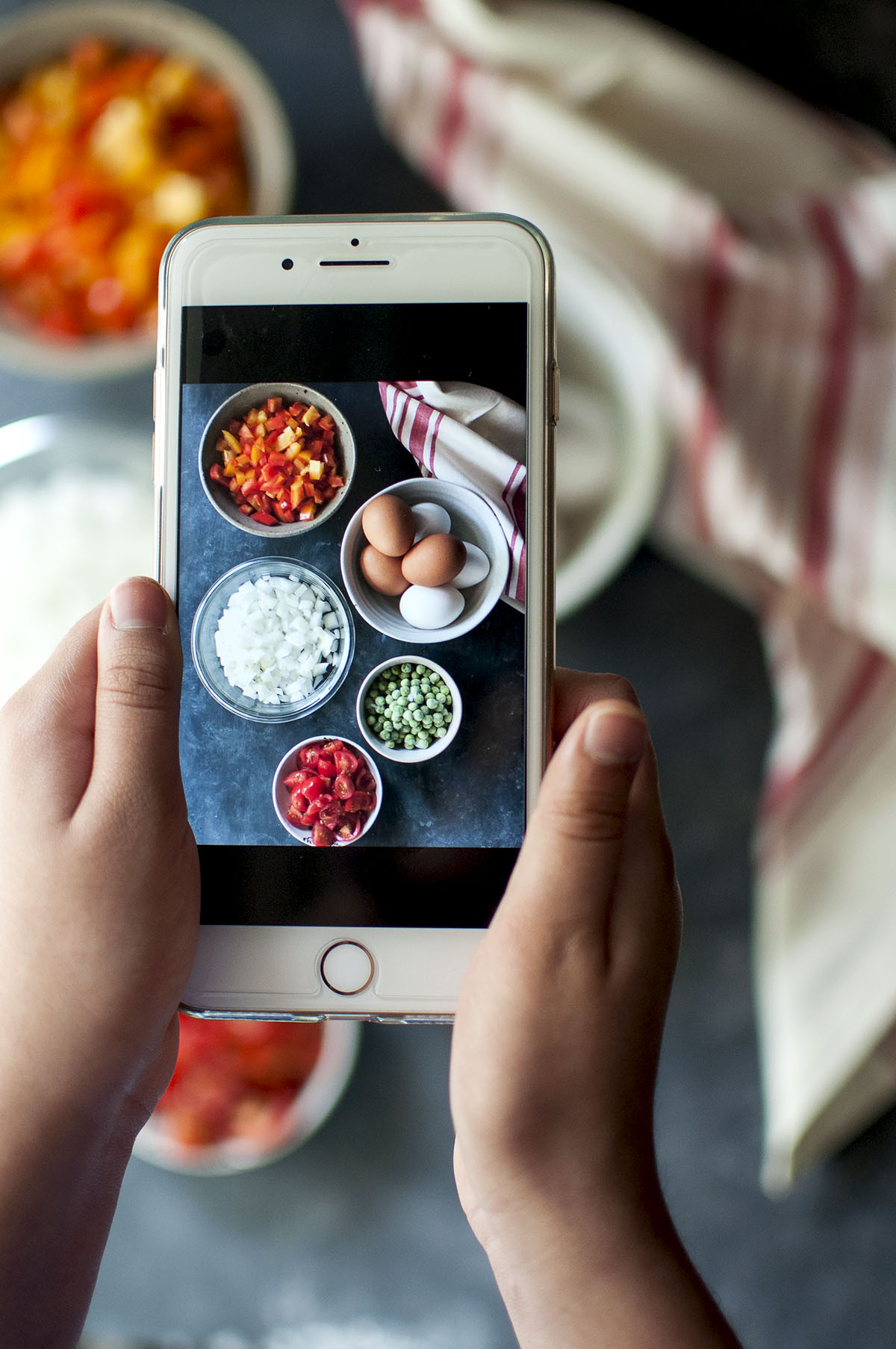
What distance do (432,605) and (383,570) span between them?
0.03 m

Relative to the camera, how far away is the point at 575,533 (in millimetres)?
779

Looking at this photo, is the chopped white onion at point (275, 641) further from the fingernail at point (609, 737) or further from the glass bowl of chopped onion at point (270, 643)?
the fingernail at point (609, 737)

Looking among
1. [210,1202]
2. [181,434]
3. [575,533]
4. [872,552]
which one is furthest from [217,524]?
[210,1202]

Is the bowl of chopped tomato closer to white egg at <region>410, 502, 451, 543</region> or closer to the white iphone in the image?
the white iphone

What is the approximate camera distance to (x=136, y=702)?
0.43 meters

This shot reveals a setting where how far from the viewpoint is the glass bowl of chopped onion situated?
1.54 feet

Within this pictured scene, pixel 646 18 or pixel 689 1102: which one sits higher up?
pixel 646 18

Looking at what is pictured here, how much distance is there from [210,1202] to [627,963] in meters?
0.54

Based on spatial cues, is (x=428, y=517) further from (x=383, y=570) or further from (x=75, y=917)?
(x=75, y=917)

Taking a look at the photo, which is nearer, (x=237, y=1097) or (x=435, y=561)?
(x=435, y=561)

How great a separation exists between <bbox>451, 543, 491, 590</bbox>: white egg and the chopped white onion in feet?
0.20

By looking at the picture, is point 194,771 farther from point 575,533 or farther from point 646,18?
point 646,18

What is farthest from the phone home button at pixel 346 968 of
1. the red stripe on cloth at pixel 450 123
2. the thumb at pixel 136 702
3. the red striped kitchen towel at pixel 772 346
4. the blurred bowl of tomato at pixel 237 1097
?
the red stripe on cloth at pixel 450 123

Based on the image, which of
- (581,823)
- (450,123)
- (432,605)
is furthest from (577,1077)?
(450,123)
